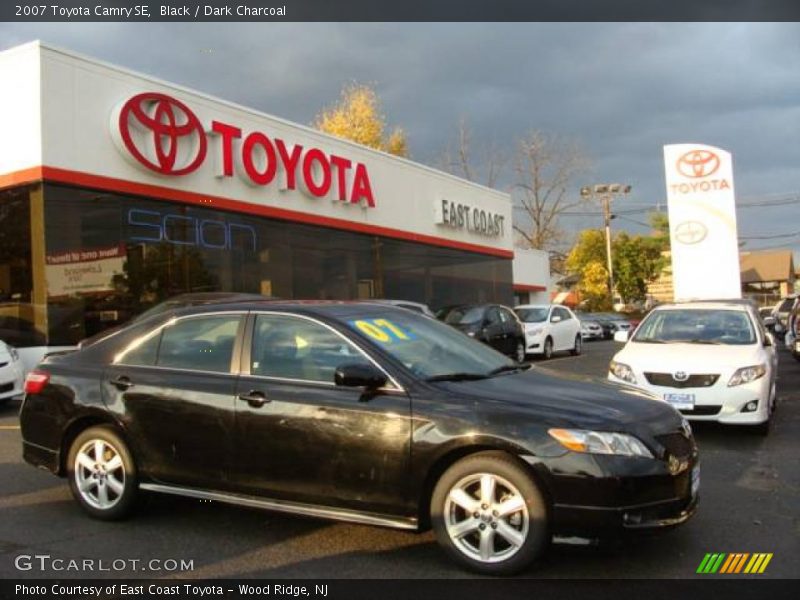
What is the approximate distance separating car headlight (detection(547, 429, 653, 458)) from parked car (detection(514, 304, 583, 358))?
1547 centimetres

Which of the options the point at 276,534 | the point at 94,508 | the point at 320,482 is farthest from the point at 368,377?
the point at 94,508

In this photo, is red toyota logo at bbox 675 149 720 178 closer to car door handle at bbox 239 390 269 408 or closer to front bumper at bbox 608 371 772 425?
front bumper at bbox 608 371 772 425

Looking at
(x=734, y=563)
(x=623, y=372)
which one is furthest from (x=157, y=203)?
(x=734, y=563)

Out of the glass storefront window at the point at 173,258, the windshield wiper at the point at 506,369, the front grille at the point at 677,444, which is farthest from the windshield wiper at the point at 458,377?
the glass storefront window at the point at 173,258

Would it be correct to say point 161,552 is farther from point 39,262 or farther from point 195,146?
point 195,146

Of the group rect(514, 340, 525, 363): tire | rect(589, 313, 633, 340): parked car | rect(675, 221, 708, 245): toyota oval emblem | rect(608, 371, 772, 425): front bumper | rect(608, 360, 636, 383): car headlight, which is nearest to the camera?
rect(608, 371, 772, 425): front bumper

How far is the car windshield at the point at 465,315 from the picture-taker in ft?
56.4

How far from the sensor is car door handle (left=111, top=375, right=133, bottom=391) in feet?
17.1

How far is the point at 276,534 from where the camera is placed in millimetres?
4902

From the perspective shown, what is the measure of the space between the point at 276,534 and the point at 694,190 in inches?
589

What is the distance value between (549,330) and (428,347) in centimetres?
1557

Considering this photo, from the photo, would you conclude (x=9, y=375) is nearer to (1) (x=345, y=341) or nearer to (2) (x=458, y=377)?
(1) (x=345, y=341)

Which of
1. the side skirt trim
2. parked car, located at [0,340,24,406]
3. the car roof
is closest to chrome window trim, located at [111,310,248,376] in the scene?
the side skirt trim

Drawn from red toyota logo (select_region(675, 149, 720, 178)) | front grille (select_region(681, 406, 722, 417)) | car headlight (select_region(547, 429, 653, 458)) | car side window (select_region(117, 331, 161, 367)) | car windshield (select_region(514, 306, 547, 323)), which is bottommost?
front grille (select_region(681, 406, 722, 417))
